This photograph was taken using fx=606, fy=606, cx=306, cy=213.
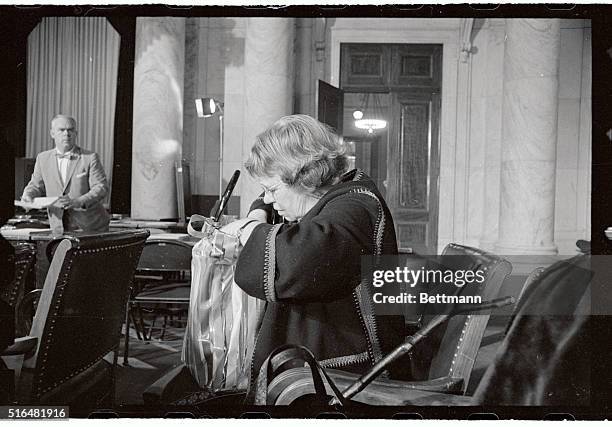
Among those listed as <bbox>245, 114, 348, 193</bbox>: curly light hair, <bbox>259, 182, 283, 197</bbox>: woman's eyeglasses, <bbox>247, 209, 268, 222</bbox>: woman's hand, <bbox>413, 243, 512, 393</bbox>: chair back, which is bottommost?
<bbox>413, 243, 512, 393</bbox>: chair back

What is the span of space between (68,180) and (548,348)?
3.92ft

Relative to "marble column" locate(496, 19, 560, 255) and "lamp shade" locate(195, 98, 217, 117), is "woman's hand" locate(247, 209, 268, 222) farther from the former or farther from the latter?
"marble column" locate(496, 19, 560, 255)

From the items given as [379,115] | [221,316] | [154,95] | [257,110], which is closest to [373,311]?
[221,316]

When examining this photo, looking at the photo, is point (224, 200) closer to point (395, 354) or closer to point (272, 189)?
point (272, 189)

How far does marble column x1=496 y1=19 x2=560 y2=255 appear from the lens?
152cm

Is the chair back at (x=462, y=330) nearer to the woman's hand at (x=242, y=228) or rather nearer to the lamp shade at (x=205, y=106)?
the woman's hand at (x=242, y=228)

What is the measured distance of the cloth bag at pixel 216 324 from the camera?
5.00 feet

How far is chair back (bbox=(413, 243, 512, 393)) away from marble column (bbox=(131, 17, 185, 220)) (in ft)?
2.49

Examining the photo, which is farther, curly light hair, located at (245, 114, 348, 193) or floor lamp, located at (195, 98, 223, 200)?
floor lamp, located at (195, 98, 223, 200)

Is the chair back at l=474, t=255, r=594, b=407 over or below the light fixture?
below

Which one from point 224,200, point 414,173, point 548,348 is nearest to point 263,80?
point 224,200

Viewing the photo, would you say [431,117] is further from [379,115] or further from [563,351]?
[563,351]

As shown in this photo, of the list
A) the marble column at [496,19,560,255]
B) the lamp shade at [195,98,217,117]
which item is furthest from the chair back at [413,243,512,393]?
the lamp shade at [195,98,217,117]
